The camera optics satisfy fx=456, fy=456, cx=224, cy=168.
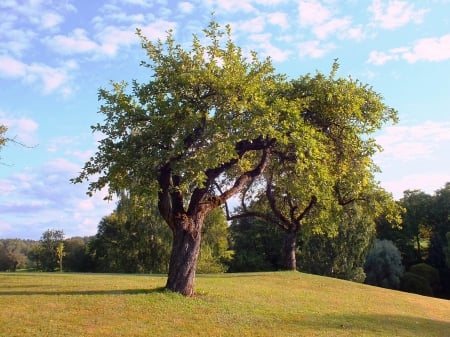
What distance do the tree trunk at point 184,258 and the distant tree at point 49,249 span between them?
2774 inches

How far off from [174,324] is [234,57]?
11.0 meters

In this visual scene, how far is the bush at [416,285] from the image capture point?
5934 centimetres

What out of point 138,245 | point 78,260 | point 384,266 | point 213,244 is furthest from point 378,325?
point 78,260

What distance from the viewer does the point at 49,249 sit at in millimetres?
85562

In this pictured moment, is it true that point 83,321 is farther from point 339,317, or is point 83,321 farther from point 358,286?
point 358,286

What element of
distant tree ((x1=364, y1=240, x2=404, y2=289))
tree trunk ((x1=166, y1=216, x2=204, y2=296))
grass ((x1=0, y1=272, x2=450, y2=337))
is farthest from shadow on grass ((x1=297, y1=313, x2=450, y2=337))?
distant tree ((x1=364, y1=240, x2=404, y2=289))

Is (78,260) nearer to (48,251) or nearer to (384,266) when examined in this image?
(48,251)

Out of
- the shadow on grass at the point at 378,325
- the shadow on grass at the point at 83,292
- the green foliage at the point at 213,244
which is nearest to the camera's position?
the shadow on grass at the point at 378,325

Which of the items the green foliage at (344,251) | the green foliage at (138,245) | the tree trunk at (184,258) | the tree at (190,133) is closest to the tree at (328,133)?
the tree at (190,133)

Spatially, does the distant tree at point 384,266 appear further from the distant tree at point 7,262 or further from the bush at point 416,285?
the distant tree at point 7,262

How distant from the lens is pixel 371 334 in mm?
15125

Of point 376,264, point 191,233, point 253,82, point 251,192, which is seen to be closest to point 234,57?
point 253,82

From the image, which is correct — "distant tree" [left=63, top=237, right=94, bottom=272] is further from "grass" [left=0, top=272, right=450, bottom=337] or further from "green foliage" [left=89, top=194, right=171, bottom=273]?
"grass" [left=0, top=272, right=450, bottom=337]

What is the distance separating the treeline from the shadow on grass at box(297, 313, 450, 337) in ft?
97.3
